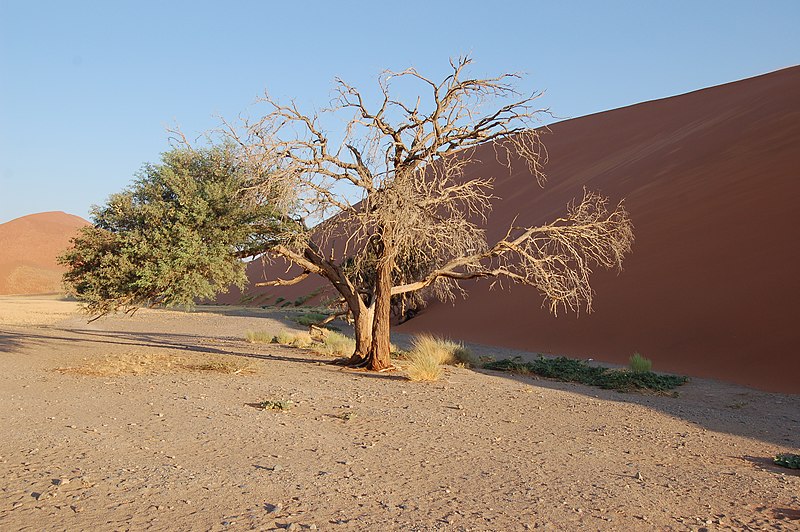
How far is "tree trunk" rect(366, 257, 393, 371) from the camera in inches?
544

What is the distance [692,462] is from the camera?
6969 millimetres

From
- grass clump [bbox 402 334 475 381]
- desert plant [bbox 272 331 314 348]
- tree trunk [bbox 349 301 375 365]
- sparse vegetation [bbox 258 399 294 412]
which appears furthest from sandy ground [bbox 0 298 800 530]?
desert plant [bbox 272 331 314 348]

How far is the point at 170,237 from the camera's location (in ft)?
43.2

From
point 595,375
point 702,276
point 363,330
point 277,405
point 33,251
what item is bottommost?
point 595,375

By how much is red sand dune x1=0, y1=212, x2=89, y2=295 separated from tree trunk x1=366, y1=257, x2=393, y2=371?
85.1 meters

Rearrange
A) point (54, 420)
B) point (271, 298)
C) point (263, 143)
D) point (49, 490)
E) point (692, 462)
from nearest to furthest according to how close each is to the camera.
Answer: point (49, 490), point (692, 462), point (54, 420), point (263, 143), point (271, 298)

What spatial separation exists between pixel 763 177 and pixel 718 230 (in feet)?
8.60

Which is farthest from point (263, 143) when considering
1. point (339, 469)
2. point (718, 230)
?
point (718, 230)

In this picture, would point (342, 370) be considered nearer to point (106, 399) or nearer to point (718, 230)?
point (106, 399)

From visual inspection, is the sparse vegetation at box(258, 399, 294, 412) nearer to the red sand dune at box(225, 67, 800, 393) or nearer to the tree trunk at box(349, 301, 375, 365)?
the tree trunk at box(349, 301, 375, 365)

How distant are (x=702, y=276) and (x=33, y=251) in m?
128

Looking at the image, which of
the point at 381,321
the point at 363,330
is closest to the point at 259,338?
the point at 363,330

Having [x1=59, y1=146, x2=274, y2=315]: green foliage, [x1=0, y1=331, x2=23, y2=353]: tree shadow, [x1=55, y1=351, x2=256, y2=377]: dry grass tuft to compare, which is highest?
[x1=59, y1=146, x2=274, y2=315]: green foliage

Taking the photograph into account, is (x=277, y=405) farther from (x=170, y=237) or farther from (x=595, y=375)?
(x=595, y=375)
